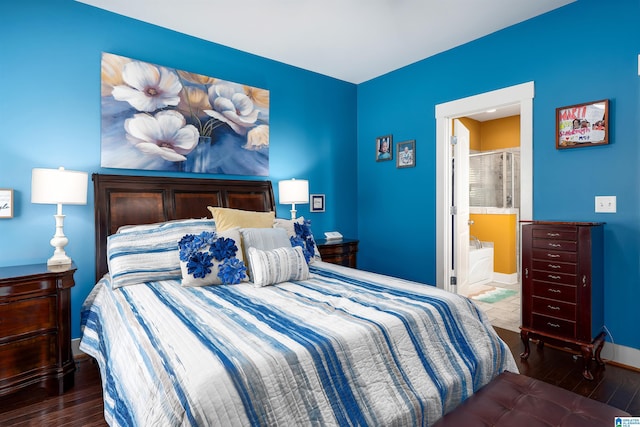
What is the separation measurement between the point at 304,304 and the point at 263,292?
362 mm

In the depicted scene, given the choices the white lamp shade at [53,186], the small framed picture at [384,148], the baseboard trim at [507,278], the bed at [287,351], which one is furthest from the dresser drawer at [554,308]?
the white lamp shade at [53,186]

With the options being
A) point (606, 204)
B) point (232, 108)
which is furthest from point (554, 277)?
point (232, 108)

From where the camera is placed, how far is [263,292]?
205cm

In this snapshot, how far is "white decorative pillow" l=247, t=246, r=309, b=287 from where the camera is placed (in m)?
2.22

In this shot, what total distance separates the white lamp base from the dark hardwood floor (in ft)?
2.68

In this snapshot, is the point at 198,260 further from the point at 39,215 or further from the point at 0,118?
the point at 0,118

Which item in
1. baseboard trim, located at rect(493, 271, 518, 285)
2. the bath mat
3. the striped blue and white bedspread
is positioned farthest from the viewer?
baseboard trim, located at rect(493, 271, 518, 285)

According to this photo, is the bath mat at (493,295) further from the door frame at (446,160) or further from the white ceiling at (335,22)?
the white ceiling at (335,22)

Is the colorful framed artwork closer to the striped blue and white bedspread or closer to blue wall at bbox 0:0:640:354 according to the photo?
blue wall at bbox 0:0:640:354

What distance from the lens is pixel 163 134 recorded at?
3.05 m

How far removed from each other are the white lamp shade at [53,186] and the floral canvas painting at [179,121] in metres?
0.49

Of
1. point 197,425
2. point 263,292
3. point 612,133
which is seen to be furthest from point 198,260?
point 612,133

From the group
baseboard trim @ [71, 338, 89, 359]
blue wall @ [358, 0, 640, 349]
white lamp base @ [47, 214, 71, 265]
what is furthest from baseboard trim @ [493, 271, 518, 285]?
white lamp base @ [47, 214, 71, 265]

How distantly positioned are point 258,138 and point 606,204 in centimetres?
309
